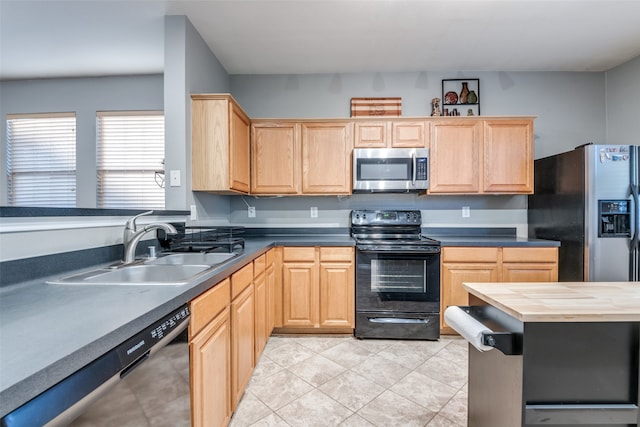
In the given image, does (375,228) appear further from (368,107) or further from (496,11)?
(496,11)

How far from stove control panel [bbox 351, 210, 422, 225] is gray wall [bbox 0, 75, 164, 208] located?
2671mm

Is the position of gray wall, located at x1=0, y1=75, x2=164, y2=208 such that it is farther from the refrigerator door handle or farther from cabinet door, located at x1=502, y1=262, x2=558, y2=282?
the refrigerator door handle

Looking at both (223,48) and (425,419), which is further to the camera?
(223,48)

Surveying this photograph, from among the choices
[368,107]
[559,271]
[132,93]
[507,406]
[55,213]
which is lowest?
[507,406]

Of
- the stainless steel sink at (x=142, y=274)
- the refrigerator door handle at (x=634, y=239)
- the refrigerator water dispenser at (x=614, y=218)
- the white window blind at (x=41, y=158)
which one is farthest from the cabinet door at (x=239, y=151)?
the refrigerator door handle at (x=634, y=239)

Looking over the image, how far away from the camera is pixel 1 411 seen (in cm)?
41

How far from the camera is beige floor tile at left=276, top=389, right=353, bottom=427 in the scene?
1.51m

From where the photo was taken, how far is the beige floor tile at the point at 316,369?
189 cm

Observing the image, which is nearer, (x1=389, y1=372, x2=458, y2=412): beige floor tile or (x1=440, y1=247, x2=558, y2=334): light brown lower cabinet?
(x1=389, y1=372, x2=458, y2=412): beige floor tile

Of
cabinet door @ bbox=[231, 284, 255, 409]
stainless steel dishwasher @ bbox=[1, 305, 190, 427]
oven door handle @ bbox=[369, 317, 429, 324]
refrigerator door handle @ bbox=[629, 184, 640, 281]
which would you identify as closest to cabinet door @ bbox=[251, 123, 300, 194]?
cabinet door @ bbox=[231, 284, 255, 409]

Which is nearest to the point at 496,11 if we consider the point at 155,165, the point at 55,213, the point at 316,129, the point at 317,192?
the point at 316,129

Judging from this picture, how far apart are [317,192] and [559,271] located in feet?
7.64

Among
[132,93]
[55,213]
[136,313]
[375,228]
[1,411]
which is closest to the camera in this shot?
[1,411]

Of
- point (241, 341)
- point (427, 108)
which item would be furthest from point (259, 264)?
point (427, 108)
